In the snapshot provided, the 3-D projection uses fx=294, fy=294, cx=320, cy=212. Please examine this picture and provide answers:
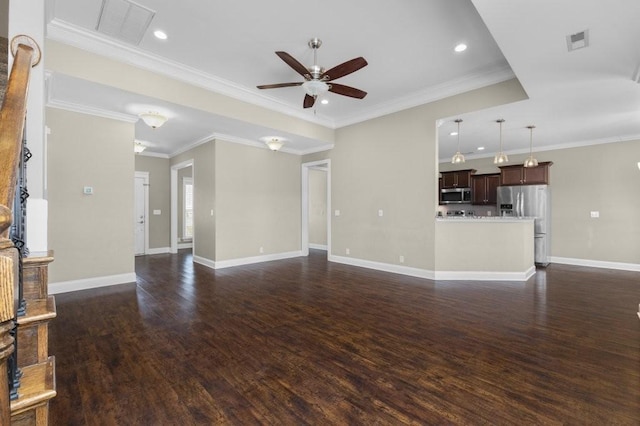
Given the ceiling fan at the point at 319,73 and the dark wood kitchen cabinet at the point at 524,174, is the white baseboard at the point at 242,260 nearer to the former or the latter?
the ceiling fan at the point at 319,73

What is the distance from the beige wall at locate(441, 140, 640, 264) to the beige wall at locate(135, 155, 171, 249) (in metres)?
9.91

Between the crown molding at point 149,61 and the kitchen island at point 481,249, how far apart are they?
3810 mm

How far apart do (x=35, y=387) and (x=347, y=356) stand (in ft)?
6.70

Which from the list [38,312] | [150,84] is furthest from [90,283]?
[38,312]

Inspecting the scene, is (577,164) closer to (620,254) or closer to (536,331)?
(620,254)

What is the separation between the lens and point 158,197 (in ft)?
26.6

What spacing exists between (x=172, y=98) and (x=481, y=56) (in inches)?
166

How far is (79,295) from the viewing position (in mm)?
4223

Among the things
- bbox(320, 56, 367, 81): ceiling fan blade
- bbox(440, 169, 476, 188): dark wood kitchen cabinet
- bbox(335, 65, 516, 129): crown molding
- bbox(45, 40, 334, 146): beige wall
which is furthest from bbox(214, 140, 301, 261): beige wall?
bbox(440, 169, 476, 188): dark wood kitchen cabinet

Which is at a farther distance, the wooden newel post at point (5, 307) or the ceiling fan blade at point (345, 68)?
the ceiling fan blade at point (345, 68)

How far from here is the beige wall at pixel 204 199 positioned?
616cm

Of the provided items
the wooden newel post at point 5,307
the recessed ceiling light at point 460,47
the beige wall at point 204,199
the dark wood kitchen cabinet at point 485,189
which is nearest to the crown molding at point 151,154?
the beige wall at point 204,199

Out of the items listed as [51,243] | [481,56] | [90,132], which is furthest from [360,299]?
[90,132]

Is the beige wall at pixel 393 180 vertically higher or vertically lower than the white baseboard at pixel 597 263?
higher
